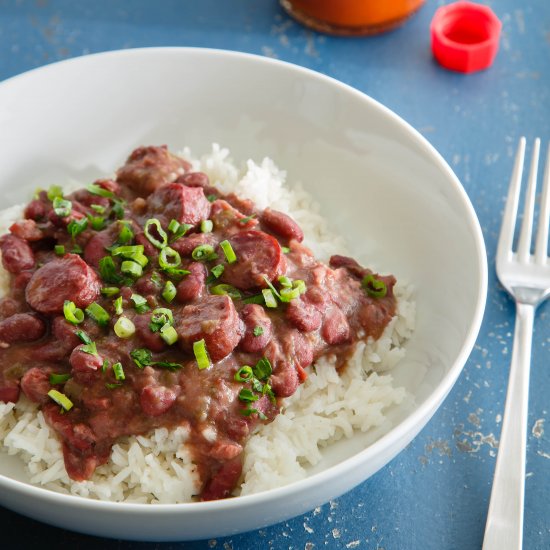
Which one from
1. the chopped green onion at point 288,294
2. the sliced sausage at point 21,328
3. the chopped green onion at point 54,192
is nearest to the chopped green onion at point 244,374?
the chopped green onion at point 288,294

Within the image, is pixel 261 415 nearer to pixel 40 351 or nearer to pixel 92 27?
pixel 40 351

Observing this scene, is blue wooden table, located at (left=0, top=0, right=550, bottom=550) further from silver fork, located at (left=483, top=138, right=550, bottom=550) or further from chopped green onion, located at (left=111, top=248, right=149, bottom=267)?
chopped green onion, located at (left=111, top=248, right=149, bottom=267)

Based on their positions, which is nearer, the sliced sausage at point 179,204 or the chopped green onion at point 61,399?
the chopped green onion at point 61,399

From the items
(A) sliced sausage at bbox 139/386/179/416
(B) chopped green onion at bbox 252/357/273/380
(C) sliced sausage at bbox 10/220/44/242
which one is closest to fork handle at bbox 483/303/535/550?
(B) chopped green onion at bbox 252/357/273/380

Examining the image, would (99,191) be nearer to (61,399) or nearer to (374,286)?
(61,399)

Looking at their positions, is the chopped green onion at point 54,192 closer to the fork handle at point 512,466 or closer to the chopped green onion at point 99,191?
the chopped green onion at point 99,191

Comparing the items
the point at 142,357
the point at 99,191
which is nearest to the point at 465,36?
the point at 99,191
